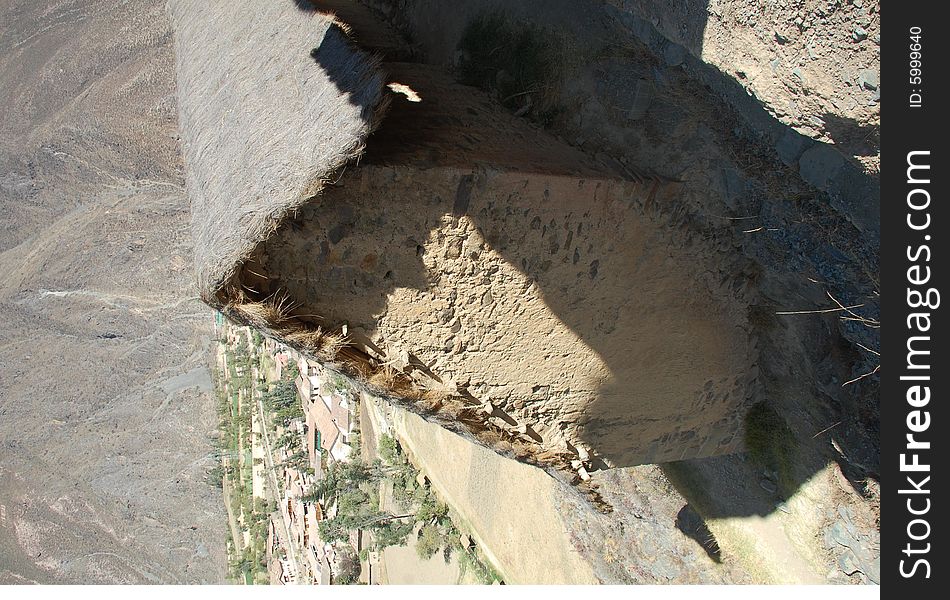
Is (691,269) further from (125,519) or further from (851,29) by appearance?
(125,519)

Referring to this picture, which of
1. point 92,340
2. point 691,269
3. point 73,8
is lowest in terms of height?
point 92,340

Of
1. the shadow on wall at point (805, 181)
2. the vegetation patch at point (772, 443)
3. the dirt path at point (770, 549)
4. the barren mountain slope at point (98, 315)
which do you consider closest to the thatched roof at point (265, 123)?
the shadow on wall at point (805, 181)

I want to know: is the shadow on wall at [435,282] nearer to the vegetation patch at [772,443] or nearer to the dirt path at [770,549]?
the vegetation patch at [772,443]

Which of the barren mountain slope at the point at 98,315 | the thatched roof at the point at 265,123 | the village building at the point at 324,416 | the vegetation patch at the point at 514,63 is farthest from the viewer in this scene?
the village building at the point at 324,416

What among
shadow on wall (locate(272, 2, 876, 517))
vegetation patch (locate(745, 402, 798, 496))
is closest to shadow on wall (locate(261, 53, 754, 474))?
shadow on wall (locate(272, 2, 876, 517))

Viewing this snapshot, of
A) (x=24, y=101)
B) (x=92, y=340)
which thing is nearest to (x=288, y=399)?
(x=92, y=340)

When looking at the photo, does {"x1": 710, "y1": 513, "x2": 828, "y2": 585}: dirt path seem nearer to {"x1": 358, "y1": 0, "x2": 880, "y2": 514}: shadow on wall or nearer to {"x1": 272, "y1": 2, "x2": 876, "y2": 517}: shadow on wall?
{"x1": 358, "y1": 0, "x2": 880, "y2": 514}: shadow on wall

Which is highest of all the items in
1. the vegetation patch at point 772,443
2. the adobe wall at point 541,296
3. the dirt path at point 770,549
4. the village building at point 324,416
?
the adobe wall at point 541,296
